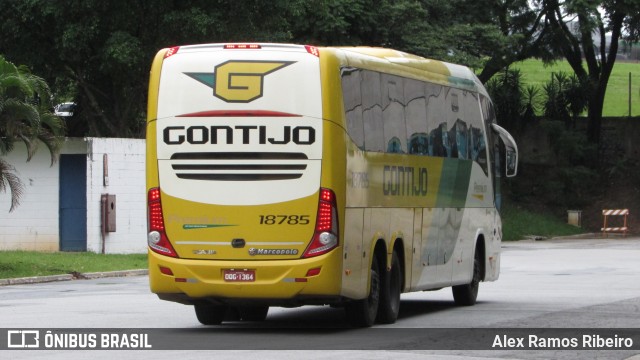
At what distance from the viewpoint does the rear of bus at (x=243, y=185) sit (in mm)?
15664

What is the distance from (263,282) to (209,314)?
2111 mm

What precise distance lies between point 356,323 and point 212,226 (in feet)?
7.88

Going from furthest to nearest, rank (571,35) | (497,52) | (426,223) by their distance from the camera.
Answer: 1. (571,35)
2. (497,52)
3. (426,223)

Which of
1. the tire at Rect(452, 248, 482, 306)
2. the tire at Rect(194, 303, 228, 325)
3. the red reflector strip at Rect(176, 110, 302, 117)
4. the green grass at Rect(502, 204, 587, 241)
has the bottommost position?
the green grass at Rect(502, 204, 587, 241)

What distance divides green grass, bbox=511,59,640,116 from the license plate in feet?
192

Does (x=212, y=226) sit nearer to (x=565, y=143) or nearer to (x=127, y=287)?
(x=127, y=287)

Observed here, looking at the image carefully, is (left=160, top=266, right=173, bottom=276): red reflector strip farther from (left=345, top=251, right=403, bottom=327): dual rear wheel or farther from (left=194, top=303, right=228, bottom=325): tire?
(left=345, top=251, right=403, bottom=327): dual rear wheel

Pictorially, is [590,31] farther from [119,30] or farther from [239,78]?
[239,78]

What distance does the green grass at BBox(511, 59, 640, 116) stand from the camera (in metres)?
80.0

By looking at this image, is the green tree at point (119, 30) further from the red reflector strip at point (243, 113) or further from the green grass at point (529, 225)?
the red reflector strip at point (243, 113)

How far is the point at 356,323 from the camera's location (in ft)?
55.6

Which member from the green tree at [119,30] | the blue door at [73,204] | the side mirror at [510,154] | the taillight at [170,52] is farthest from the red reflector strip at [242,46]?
the green tree at [119,30]

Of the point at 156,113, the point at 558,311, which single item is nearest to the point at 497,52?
the point at 558,311

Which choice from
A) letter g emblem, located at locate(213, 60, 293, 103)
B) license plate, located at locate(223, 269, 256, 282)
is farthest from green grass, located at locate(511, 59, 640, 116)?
license plate, located at locate(223, 269, 256, 282)
